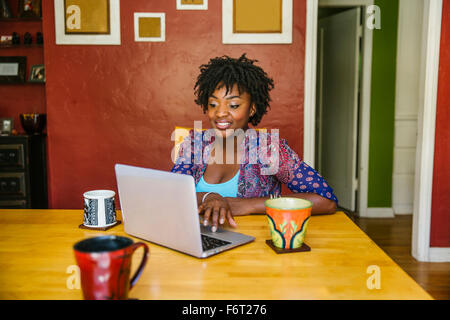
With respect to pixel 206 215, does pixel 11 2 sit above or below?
above

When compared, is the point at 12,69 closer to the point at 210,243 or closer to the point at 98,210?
the point at 98,210

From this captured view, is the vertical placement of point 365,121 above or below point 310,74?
below

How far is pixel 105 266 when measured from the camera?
65 cm

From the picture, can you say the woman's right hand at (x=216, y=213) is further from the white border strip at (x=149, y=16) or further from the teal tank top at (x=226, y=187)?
the white border strip at (x=149, y=16)

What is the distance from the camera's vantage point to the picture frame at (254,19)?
2.75m

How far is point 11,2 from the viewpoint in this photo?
351 centimetres

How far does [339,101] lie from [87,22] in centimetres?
276

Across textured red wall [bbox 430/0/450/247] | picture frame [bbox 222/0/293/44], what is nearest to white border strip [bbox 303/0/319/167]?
picture frame [bbox 222/0/293/44]

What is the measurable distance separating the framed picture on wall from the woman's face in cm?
162

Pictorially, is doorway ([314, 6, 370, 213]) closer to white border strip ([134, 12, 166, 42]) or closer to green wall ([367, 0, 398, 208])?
green wall ([367, 0, 398, 208])

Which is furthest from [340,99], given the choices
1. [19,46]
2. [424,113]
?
[19,46]
